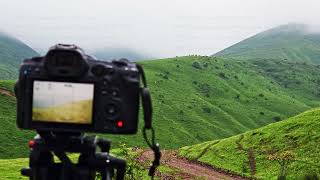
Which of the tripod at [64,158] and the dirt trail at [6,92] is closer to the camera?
the tripod at [64,158]

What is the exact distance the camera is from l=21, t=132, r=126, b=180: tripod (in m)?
5.67

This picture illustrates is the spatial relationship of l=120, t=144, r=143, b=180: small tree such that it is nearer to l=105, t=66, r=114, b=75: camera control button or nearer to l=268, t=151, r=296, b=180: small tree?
l=105, t=66, r=114, b=75: camera control button

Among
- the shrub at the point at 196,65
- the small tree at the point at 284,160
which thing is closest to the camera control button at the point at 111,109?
the small tree at the point at 284,160

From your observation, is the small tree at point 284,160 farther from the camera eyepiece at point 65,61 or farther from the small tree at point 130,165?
the camera eyepiece at point 65,61

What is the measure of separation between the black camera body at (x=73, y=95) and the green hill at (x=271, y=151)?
42342 millimetres

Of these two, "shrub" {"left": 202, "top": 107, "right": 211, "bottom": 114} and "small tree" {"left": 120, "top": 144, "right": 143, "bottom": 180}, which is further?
"shrub" {"left": 202, "top": 107, "right": 211, "bottom": 114}

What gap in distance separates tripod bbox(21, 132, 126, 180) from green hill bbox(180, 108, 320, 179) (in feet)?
138

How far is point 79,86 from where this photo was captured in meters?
5.43

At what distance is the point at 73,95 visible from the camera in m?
5.39

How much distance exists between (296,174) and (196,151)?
2153 cm

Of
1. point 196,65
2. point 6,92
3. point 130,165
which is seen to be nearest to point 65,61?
point 130,165

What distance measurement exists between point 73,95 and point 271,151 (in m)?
56.2

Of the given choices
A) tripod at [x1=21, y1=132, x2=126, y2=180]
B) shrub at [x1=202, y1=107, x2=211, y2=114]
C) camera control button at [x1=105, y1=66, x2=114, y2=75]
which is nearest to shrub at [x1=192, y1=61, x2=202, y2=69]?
shrub at [x1=202, y1=107, x2=211, y2=114]

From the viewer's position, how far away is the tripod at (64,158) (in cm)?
567
